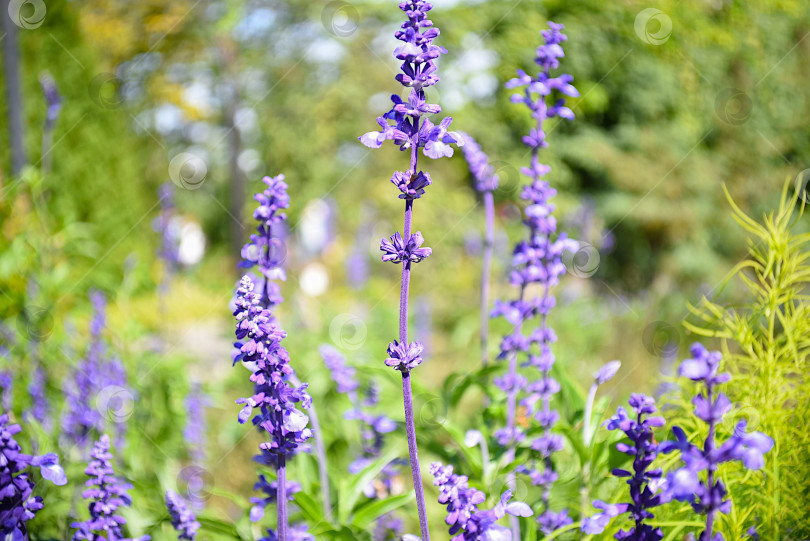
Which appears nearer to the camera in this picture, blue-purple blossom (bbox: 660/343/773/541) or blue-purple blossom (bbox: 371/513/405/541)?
blue-purple blossom (bbox: 660/343/773/541)

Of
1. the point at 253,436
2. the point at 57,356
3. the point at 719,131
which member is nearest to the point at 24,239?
the point at 57,356

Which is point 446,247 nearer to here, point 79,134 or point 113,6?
point 79,134

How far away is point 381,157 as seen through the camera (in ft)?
32.4

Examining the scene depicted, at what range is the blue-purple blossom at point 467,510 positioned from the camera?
1160 mm

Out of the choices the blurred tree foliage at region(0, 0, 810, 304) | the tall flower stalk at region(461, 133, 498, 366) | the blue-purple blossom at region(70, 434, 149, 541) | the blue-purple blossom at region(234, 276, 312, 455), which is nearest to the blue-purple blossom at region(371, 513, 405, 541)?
the tall flower stalk at region(461, 133, 498, 366)

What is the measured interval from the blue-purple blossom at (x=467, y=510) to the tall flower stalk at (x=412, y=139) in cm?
5

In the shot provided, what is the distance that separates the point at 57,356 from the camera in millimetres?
3254

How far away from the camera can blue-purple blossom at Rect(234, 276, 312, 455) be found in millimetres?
1183

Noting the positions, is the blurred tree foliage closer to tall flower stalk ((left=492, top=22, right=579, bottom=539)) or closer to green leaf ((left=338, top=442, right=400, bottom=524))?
tall flower stalk ((left=492, top=22, right=579, bottom=539))

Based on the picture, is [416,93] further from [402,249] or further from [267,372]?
[267,372]

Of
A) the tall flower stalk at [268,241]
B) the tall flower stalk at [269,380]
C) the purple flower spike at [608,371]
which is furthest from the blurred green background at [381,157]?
the purple flower spike at [608,371]

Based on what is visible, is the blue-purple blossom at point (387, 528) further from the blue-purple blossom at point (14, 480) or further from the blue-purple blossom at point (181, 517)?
the blue-purple blossom at point (14, 480)

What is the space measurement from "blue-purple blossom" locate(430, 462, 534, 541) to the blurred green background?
2380 millimetres

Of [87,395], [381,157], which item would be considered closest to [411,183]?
[87,395]
